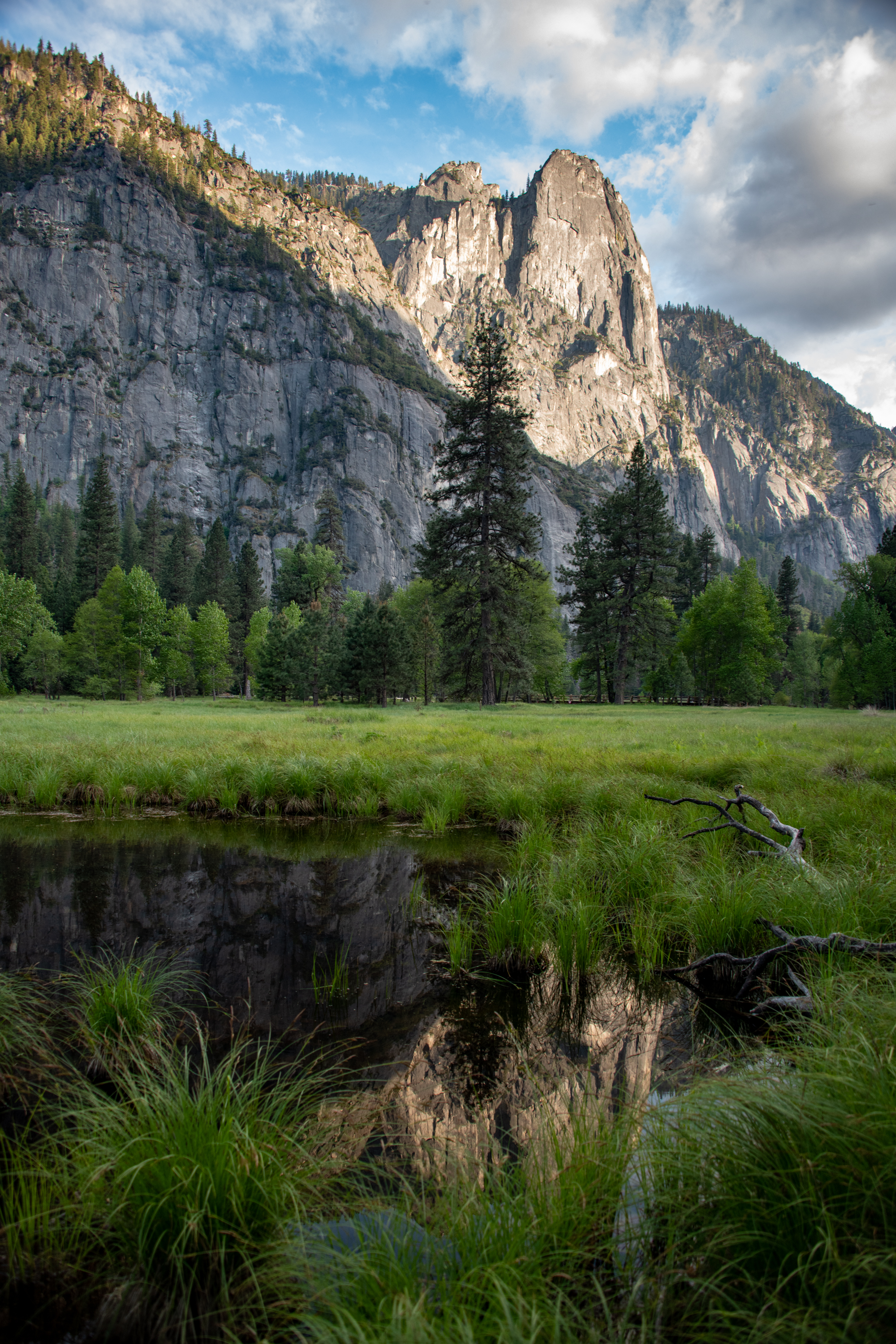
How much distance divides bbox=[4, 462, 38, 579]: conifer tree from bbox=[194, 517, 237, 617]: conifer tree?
674 inches

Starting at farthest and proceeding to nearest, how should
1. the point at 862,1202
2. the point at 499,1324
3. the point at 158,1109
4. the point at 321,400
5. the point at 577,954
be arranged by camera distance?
1. the point at 321,400
2. the point at 577,954
3. the point at 158,1109
4. the point at 862,1202
5. the point at 499,1324

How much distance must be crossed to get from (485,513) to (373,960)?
25.0 m

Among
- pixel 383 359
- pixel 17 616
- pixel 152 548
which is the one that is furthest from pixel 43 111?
pixel 17 616

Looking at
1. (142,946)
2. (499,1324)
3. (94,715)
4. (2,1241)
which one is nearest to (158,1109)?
(2,1241)

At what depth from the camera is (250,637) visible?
5697 centimetres

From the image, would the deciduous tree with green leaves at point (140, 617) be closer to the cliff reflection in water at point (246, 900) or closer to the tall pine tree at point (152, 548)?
the tall pine tree at point (152, 548)

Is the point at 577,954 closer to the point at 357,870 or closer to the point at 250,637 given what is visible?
the point at 357,870

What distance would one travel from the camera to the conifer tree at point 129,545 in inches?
2953

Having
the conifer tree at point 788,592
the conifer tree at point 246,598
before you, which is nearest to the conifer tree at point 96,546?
the conifer tree at point 246,598

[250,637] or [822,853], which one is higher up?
[250,637]

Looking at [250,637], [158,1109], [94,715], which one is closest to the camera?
[158,1109]

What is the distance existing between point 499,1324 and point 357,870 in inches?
215

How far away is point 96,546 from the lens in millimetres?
62688

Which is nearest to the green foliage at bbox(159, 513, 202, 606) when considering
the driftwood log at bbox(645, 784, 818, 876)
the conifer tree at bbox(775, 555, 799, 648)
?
the conifer tree at bbox(775, 555, 799, 648)
